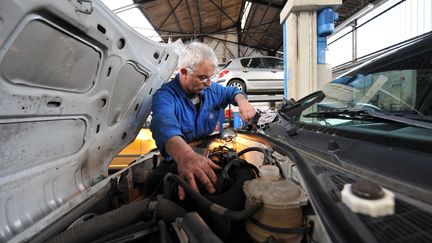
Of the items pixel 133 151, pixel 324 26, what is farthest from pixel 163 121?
pixel 324 26

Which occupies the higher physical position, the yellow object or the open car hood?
the open car hood

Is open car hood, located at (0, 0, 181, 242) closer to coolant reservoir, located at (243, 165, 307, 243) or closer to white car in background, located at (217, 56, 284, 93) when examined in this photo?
coolant reservoir, located at (243, 165, 307, 243)

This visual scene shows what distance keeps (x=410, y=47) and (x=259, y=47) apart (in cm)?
1254

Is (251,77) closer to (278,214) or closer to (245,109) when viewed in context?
(245,109)

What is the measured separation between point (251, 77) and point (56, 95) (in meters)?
5.74

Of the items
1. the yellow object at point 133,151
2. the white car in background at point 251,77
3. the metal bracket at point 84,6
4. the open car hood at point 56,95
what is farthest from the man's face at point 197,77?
the white car in background at point 251,77

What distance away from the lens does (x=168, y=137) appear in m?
1.31

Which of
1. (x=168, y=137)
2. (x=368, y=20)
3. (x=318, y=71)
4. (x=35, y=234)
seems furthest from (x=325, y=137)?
(x=368, y=20)

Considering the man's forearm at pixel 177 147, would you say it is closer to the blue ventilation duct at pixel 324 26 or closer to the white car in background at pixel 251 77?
the blue ventilation duct at pixel 324 26

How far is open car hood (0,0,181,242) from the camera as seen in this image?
797 millimetres

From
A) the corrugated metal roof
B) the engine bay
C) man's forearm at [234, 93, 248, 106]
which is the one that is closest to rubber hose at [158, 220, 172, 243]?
the engine bay

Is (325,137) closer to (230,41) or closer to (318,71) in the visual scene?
(318,71)

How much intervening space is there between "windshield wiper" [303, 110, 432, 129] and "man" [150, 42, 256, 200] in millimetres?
632

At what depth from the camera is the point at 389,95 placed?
0.98m
